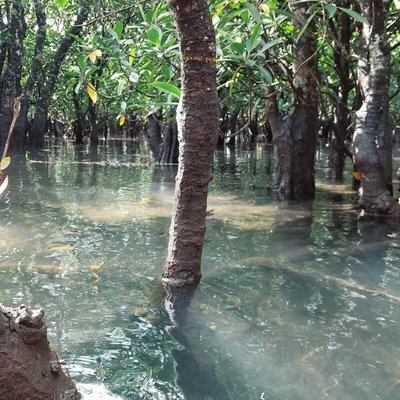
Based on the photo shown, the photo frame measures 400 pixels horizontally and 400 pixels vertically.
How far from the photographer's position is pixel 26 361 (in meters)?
1.93

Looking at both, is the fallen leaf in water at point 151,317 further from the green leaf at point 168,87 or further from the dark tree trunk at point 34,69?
the dark tree trunk at point 34,69

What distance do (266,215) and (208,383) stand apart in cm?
438

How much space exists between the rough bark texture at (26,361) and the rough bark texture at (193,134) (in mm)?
1535

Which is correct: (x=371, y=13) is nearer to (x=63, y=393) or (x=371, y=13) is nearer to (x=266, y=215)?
(x=266, y=215)

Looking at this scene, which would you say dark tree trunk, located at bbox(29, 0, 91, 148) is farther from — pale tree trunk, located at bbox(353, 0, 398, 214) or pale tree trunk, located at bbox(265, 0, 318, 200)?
pale tree trunk, located at bbox(353, 0, 398, 214)

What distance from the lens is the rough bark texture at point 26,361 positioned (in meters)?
1.88

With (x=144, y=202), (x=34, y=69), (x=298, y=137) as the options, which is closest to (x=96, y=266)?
(x=144, y=202)

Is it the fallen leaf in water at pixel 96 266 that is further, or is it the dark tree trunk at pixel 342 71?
the dark tree trunk at pixel 342 71

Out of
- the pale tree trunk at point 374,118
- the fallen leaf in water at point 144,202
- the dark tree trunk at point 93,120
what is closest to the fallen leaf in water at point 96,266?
the fallen leaf in water at point 144,202

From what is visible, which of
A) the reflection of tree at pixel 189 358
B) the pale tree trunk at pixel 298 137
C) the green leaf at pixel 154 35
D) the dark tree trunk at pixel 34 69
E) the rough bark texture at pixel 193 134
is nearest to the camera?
the reflection of tree at pixel 189 358

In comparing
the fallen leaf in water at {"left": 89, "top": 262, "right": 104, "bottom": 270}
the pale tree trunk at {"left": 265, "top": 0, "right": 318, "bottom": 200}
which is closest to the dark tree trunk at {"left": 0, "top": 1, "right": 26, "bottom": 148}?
the pale tree trunk at {"left": 265, "top": 0, "right": 318, "bottom": 200}

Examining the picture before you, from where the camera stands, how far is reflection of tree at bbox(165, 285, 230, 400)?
2.38 meters

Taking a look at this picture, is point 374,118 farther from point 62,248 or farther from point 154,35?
point 62,248

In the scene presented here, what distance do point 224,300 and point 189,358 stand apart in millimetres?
874
